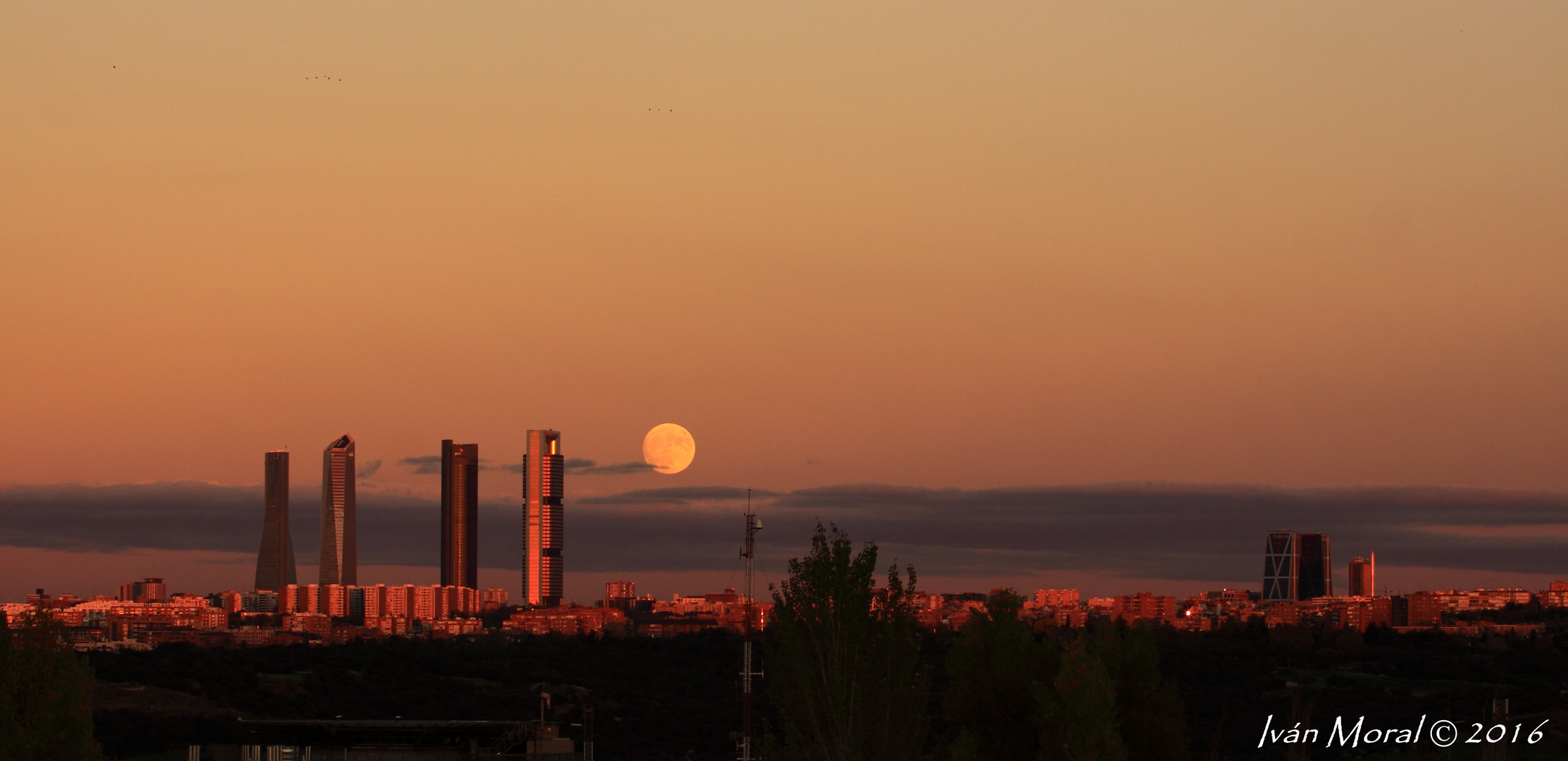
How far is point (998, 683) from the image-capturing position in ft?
133

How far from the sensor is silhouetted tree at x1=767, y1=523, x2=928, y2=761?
34781mm

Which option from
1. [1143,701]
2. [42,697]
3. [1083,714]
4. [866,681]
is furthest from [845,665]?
[42,697]

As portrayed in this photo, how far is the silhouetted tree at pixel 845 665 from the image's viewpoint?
3478 centimetres

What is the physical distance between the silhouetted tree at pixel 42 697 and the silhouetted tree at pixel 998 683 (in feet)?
67.7

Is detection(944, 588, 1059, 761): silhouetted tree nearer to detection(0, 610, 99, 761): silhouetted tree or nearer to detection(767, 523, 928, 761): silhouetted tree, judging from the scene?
detection(767, 523, 928, 761): silhouetted tree

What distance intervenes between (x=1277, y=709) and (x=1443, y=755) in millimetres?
16423

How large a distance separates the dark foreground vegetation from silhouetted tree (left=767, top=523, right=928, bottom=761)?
0.05 meters

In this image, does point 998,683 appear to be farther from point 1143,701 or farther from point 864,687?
point 864,687

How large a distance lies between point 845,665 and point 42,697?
55.7 ft

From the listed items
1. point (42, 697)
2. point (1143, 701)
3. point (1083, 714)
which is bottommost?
point (1143, 701)

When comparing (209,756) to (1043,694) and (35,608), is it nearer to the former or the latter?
(35,608)

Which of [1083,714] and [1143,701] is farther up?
[1083,714]

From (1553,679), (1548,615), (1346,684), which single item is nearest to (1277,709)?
(1346,684)

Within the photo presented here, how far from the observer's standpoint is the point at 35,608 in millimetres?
34344
